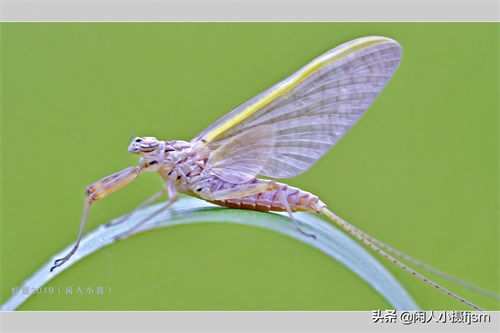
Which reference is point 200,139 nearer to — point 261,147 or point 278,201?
point 261,147

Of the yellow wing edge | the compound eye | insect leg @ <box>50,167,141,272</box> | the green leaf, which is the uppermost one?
the yellow wing edge

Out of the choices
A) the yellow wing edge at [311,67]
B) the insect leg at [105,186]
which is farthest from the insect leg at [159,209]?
the yellow wing edge at [311,67]

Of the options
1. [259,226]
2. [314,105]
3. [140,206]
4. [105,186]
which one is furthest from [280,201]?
[105,186]

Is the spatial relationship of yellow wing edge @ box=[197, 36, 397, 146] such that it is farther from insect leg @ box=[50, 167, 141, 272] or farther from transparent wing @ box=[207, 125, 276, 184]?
insect leg @ box=[50, 167, 141, 272]

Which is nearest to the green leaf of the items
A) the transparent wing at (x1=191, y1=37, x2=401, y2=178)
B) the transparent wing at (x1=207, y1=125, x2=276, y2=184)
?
the transparent wing at (x1=207, y1=125, x2=276, y2=184)

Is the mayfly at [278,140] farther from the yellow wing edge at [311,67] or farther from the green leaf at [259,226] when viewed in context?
the green leaf at [259,226]

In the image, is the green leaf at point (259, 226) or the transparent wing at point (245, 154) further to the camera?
the transparent wing at point (245, 154)
